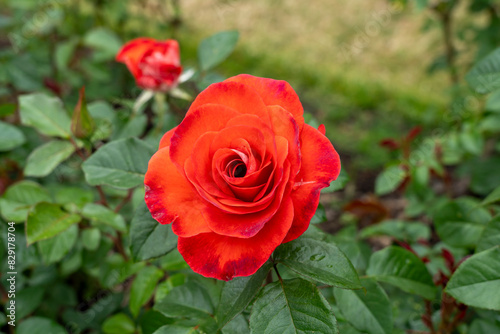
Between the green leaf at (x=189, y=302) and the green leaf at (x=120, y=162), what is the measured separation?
187 millimetres

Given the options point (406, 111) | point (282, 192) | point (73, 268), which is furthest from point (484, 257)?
point (406, 111)

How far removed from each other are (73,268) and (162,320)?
511 mm

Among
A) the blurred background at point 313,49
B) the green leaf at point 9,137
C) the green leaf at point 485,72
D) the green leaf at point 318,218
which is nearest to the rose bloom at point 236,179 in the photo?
the green leaf at point 318,218

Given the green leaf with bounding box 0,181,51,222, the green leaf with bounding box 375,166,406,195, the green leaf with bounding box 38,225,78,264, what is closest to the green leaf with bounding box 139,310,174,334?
the green leaf with bounding box 38,225,78,264

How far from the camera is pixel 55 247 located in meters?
0.78

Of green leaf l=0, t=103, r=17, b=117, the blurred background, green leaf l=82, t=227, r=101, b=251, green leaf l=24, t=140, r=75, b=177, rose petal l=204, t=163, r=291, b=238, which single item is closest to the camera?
rose petal l=204, t=163, r=291, b=238

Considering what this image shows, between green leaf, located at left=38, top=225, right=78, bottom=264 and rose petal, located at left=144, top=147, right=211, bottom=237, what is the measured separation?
1.39 feet

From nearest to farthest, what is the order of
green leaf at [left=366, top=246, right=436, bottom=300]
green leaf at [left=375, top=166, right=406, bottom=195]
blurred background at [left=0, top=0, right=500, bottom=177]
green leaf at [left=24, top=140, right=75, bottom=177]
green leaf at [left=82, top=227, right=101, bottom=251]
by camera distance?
1. green leaf at [left=366, top=246, right=436, bottom=300]
2. green leaf at [left=24, top=140, right=75, bottom=177]
3. green leaf at [left=82, top=227, right=101, bottom=251]
4. green leaf at [left=375, top=166, right=406, bottom=195]
5. blurred background at [left=0, top=0, right=500, bottom=177]

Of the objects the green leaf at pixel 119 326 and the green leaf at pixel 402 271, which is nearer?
the green leaf at pixel 402 271

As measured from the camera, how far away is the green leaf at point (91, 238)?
2.83 feet

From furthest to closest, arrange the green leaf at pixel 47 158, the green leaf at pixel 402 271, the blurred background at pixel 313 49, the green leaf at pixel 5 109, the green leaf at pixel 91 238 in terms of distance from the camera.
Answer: the blurred background at pixel 313 49 < the green leaf at pixel 5 109 < the green leaf at pixel 91 238 < the green leaf at pixel 47 158 < the green leaf at pixel 402 271

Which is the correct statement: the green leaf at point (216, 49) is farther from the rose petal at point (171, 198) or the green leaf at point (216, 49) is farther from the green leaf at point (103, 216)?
the rose petal at point (171, 198)

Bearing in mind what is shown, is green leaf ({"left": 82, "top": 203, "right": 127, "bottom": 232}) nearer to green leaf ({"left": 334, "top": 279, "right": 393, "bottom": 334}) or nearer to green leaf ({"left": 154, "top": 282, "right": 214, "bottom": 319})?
green leaf ({"left": 154, "top": 282, "right": 214, "bottom": 319})

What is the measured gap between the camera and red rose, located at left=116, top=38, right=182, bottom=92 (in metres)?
0.87
